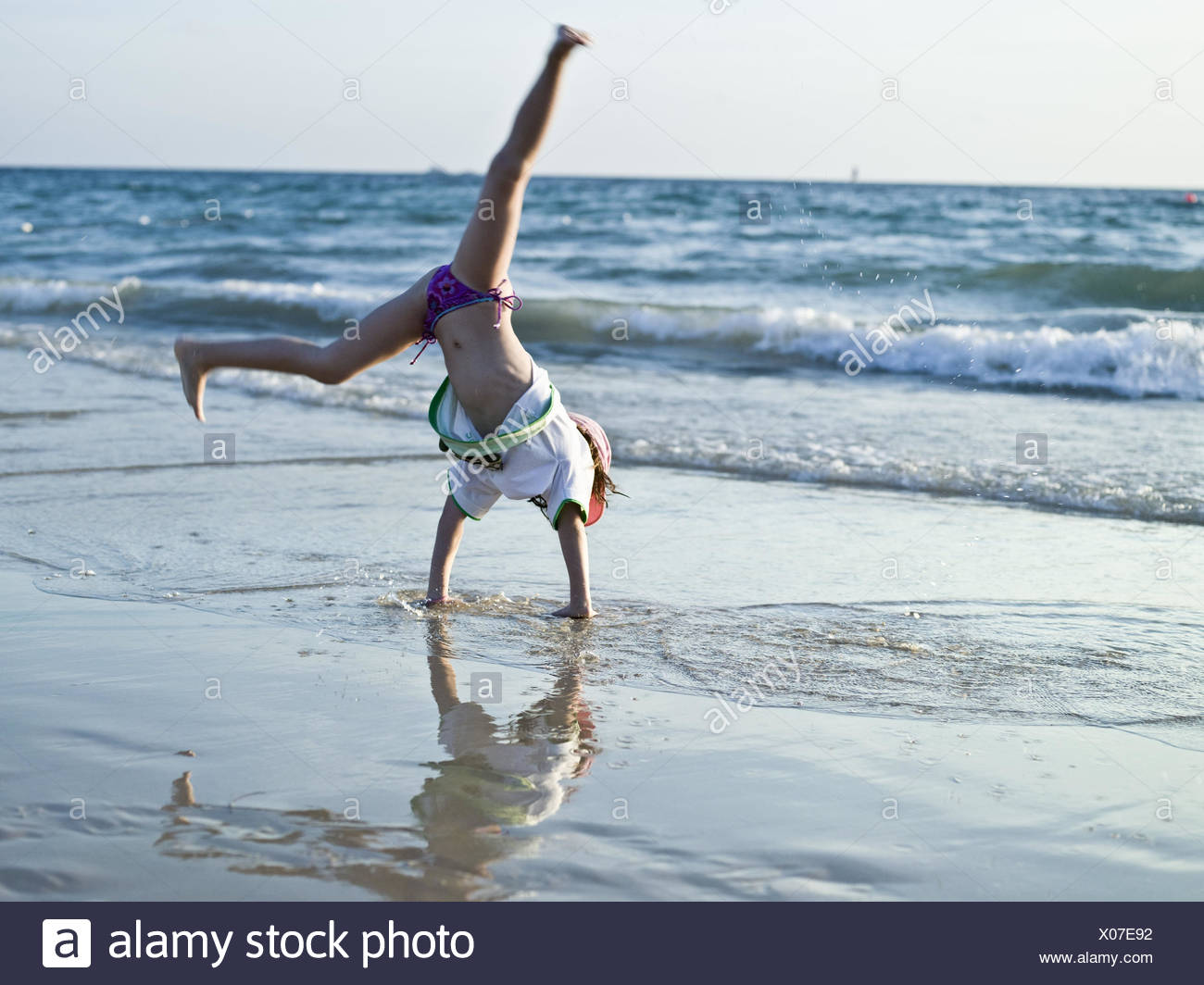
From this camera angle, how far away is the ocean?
3.64 m

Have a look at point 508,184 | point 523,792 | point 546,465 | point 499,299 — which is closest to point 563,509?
point 546,465

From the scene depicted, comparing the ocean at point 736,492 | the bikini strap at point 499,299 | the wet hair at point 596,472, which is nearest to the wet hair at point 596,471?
the wet hair at point 596,472

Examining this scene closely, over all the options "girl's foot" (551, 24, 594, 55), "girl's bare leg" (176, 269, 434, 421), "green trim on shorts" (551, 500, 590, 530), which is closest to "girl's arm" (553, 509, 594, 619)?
"green trim on shorts" (551, 500, 590, 530)

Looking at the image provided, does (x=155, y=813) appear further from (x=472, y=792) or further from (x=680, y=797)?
(x=680, y=797)

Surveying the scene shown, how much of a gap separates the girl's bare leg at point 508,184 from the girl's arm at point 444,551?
843 millimetres

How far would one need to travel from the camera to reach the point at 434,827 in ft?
8.09

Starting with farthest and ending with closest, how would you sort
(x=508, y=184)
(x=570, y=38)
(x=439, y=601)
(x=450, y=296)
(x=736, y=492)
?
(x=736, y=492) < (x=439, y=601) < (x=450, y=296) < (x=508, y=184) < (x=570, y=38)

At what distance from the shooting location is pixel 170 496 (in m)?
5.59

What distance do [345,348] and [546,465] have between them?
0.74 metres

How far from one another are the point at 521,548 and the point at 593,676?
154 cm

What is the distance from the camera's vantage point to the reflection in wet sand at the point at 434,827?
227cm

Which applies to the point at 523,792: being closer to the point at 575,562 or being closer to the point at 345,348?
the point at 575,562

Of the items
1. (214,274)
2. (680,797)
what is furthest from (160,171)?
(680,797)

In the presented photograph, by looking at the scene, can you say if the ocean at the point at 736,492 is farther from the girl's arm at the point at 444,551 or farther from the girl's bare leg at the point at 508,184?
the girl's bare leg at the point at 508,184
